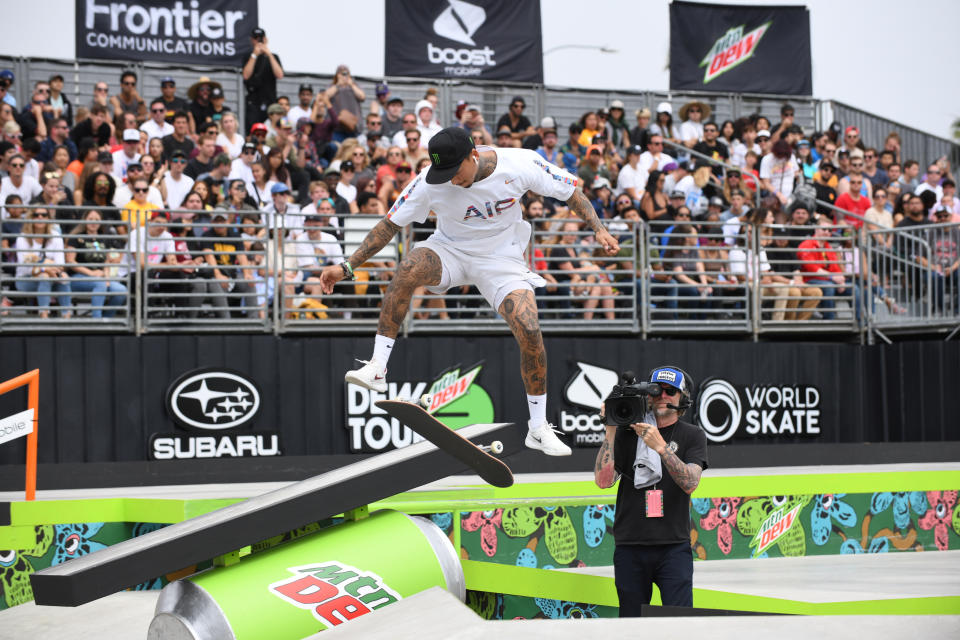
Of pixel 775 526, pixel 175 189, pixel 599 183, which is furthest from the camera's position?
pixel 599 183

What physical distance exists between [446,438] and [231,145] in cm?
889

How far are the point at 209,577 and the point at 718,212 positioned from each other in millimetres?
10634

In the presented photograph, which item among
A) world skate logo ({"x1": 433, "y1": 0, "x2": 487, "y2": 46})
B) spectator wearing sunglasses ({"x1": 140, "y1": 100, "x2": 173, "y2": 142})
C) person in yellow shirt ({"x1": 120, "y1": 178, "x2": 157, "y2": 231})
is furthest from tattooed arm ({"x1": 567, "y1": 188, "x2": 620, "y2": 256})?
world skate logo ({"x1": 433, "y1": 0, "x2": 487, "y2": 46})

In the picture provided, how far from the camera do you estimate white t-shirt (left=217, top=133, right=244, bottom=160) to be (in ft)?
44.0

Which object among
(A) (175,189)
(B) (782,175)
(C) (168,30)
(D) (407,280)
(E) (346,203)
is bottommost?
(D) (407,280)

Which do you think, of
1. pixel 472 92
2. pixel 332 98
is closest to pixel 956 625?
pixel 332 98

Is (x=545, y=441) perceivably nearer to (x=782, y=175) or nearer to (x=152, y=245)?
(x=152, y=245)

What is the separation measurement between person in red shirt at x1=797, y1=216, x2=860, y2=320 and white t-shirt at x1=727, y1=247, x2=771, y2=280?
0.49 metres

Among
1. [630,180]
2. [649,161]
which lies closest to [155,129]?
[630,180]

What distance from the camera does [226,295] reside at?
11.4 meters

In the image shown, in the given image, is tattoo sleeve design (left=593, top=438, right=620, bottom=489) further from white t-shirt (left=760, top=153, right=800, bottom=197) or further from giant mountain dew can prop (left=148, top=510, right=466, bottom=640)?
white t-shirt (left=760, top=153, right=800, bottom=197)

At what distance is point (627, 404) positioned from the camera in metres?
5.43

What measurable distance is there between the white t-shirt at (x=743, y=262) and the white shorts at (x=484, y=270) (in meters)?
6.93

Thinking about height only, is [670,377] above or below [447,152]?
below
